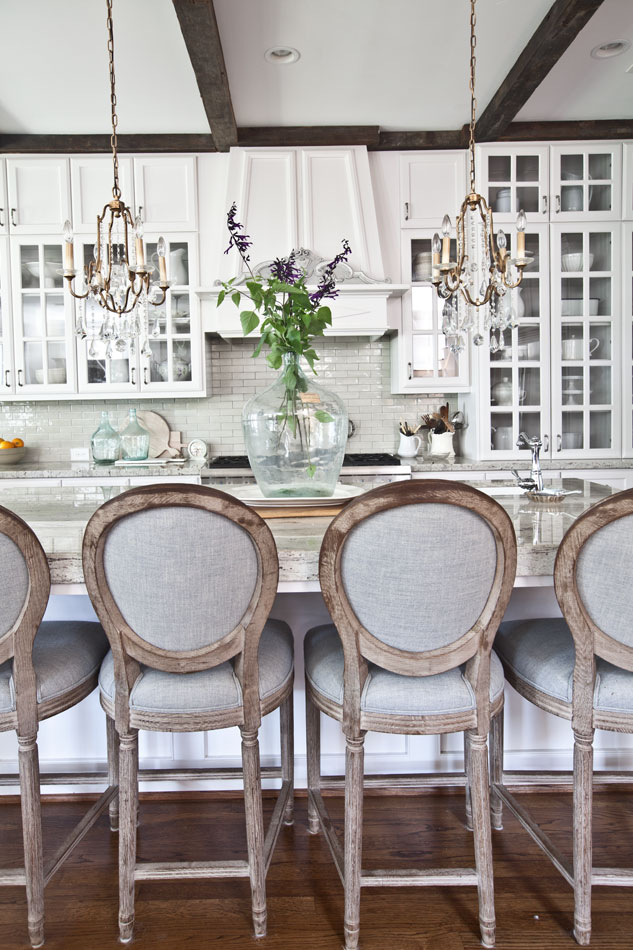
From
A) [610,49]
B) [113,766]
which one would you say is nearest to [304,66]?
[610,49]

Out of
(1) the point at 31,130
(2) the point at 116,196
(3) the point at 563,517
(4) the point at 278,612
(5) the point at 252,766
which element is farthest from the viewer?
(1) the point at 31,130

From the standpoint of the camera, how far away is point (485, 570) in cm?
131

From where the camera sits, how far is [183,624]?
1338 millimetres

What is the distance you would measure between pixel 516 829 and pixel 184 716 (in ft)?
3.39

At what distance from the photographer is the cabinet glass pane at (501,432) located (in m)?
3.87

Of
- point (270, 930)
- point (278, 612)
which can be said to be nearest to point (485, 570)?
point (278, 612)

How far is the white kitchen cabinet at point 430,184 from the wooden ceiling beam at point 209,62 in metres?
1.03

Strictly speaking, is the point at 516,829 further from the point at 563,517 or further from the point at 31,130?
the point at 31,130

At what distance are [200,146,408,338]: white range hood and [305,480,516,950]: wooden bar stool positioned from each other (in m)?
2.66

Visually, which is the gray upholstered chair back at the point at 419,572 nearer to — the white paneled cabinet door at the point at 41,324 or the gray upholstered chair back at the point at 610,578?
the gray upholstered chair back at the point at 610,578

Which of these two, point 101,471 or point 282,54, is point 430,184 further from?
point 101,471


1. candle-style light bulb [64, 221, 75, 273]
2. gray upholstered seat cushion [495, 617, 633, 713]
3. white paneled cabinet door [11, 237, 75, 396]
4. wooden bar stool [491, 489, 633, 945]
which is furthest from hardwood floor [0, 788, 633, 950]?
white paneled cabinet door [11, 237, 75, 396]

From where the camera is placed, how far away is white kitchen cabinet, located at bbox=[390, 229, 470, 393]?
12.9 feet

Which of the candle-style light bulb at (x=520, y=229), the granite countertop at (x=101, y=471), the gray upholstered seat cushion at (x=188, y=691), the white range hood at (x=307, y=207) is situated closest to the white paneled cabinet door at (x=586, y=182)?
the white range hood at (x=307, y=207)
